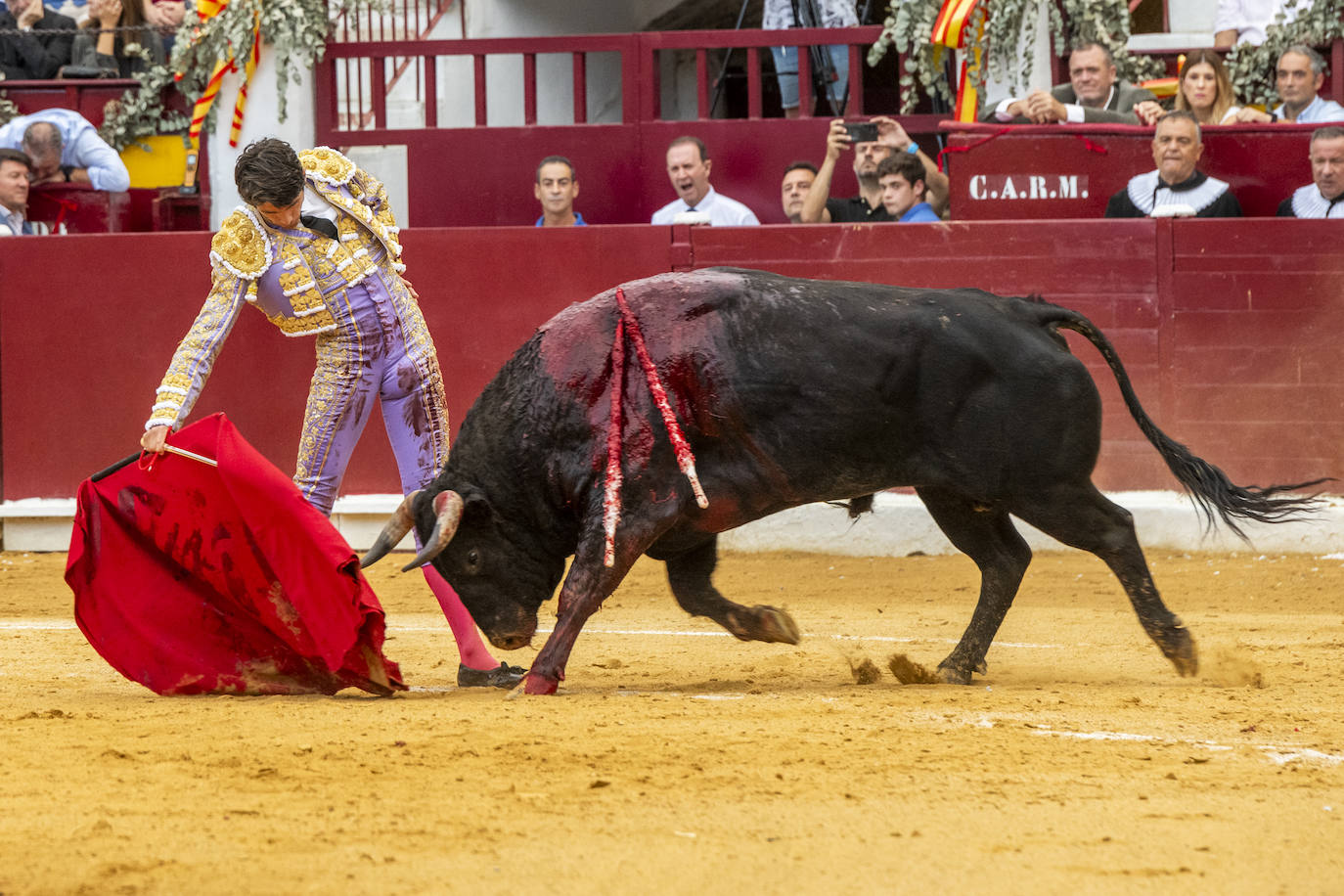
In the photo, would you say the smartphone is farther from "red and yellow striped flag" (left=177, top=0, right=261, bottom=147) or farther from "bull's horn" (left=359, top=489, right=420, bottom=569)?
"bull's horn" (left=359, top=489, right=420, bottom=569)

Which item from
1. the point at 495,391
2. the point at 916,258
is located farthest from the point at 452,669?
the point at 916,258

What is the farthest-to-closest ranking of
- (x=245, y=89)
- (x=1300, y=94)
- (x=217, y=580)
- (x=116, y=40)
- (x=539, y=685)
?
1. (x=116, y=40)
2. (x=245, y=89)
3. (x=1300, y=94)
4. (x=217, y=580)
5. (x=539, y=685)

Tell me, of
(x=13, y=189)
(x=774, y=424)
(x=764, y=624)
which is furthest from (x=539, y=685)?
(x=13, y=189)

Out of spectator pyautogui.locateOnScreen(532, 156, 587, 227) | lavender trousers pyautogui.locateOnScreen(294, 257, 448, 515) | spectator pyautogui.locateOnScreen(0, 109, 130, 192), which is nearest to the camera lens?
lavender trousers pyautogui.locateOnScreen(294, 257, 448, 515)

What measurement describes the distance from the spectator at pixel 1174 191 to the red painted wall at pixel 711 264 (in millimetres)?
102

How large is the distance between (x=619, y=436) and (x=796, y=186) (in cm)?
396

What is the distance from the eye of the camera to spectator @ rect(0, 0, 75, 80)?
951cm

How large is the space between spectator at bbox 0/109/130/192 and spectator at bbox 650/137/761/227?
304cm

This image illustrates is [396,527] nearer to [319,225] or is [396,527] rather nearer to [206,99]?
[319,225]

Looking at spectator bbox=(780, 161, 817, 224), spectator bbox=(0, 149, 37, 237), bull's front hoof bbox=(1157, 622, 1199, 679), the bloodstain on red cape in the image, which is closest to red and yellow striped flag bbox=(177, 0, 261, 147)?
spectator bbox=(0, 149, 37, 237)

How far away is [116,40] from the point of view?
955 cm

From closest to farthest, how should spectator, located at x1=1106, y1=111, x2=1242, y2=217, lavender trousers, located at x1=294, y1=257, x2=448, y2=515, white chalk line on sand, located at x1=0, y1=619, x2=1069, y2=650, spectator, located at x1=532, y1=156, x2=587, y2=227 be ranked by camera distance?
lavender trousers, located at x1=294, y1=257, x2=448, y2=515 → white chalk line on sand, located at x1=0, y1=619, x2=1069, y2=650 → spectator, located at x1=1106, y1=111, x2=1242, y2=217 → spectator, located at x1=532, y1=156, x2=587, y2=227

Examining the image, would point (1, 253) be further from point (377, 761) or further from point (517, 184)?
point (377, 761)

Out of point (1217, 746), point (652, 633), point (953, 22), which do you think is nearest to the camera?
point (1217, 746)
